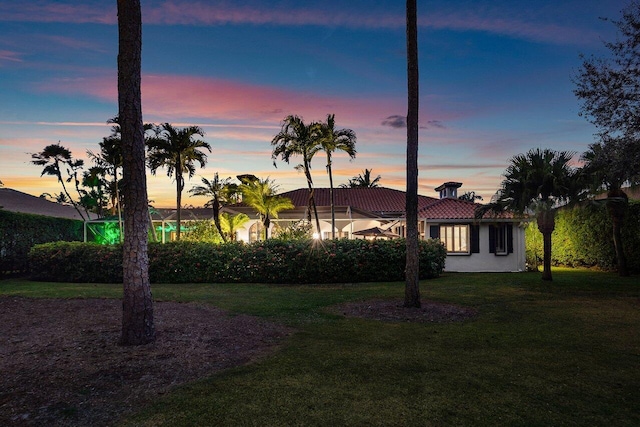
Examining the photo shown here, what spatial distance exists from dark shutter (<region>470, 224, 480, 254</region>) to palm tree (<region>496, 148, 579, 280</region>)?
4.87 m

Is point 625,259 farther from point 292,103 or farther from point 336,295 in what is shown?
point 292,103

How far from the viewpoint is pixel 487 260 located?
21172mm

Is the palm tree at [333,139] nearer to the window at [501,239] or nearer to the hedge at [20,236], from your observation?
the window at [501,239]

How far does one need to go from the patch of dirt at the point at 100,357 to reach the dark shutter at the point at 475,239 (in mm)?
15401

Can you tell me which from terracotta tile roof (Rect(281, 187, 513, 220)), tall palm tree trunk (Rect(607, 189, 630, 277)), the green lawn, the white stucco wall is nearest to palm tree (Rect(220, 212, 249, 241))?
terracotta tile roof (Rect(281, 187, 513, 220))

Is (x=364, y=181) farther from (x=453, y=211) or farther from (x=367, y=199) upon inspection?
(x=453, y=211)

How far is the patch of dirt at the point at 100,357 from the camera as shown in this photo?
4.28 m

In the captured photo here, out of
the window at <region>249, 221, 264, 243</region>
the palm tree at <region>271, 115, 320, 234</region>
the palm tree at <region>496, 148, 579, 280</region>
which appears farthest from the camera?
the window at <region>249, 221, 264, 243</region>

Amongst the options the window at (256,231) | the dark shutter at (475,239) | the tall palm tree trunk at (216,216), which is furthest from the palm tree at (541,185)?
the tall palm tree trunk at (216,216)

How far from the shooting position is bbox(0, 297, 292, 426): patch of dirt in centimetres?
428

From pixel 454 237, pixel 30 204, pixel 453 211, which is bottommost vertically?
pixel 454 237

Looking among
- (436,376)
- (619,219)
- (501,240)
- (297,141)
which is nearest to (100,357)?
(436,376)

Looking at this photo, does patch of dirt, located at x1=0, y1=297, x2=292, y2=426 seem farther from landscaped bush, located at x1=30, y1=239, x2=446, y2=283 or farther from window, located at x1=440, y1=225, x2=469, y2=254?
window, located at x1=440, y1=225, x2=469, y2=254

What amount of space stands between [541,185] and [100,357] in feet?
49.6
